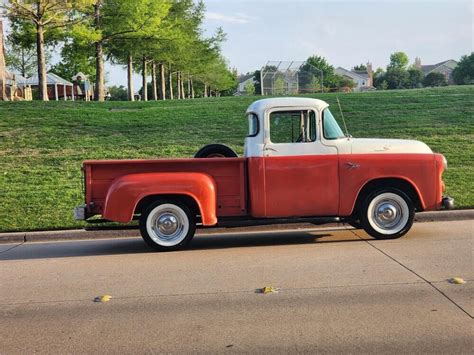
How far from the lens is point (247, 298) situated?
215 inches

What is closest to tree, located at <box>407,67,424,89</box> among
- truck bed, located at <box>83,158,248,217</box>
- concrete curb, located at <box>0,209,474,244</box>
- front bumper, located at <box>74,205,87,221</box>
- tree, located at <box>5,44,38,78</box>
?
tree, located at <box>5,44,38,78</box>

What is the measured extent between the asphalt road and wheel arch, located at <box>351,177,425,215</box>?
0.58 metres

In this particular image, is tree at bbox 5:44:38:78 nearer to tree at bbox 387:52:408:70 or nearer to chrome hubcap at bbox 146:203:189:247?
chrome hubcap at bbox 146:203:189:247

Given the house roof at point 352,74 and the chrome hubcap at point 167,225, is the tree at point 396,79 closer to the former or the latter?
the house roof at point 352,74

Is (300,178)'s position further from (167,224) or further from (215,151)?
(167,224)

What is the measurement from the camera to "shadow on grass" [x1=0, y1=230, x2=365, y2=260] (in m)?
8.25

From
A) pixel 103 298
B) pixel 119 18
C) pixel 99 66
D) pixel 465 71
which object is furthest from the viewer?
pixel 465 71

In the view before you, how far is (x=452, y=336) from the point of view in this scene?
4297 mm

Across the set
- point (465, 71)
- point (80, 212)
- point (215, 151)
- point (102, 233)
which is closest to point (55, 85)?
point (102, 233)

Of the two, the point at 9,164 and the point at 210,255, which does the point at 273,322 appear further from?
the point at 9,164

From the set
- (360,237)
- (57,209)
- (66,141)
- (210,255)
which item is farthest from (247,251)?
(66,141)

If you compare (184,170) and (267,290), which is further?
(184,170)

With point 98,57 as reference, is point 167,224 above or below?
below

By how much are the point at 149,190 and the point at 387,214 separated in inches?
139
